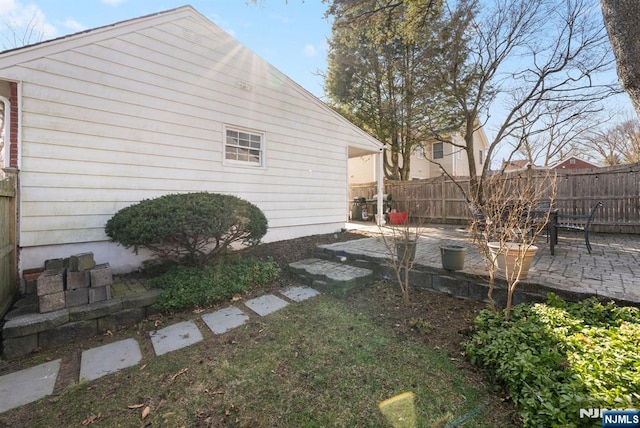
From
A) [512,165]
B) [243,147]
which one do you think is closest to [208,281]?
[243,147]

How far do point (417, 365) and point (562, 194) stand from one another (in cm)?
858

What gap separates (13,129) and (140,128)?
1.51m

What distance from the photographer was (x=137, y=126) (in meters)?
4.73

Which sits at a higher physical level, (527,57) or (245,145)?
(527,57)

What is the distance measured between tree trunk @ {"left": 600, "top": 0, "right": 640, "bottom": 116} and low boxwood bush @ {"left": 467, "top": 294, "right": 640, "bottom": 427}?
1.96 metres

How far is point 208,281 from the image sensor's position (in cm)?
399

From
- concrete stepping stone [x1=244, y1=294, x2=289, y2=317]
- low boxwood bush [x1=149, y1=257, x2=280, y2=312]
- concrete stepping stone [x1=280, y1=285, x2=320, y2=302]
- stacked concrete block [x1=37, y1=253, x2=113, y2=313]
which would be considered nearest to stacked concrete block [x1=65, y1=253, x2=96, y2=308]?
stacked concrete block [x1=37, y1=253, x2=113, y2=313]

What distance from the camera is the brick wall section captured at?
377 cm

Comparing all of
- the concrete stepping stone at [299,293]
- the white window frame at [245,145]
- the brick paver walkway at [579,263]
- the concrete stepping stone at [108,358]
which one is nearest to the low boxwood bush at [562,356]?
the brick paver walkway at [579,263]

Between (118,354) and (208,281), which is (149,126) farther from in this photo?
(118,354)

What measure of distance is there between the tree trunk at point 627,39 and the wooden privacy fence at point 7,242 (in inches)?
257

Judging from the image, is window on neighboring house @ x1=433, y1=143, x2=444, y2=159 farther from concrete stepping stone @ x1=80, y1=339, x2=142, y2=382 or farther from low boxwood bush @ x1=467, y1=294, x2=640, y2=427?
concrete stepping stone @ x1=80, y1=339, x2=142, y2=382

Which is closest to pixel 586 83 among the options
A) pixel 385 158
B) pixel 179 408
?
pixel 385 158

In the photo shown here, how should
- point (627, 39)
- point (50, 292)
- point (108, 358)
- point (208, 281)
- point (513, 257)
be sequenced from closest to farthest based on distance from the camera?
point (627, 39) → point (108, 358) → point (50, 292) → point (513, 257) → point (208, 281)
